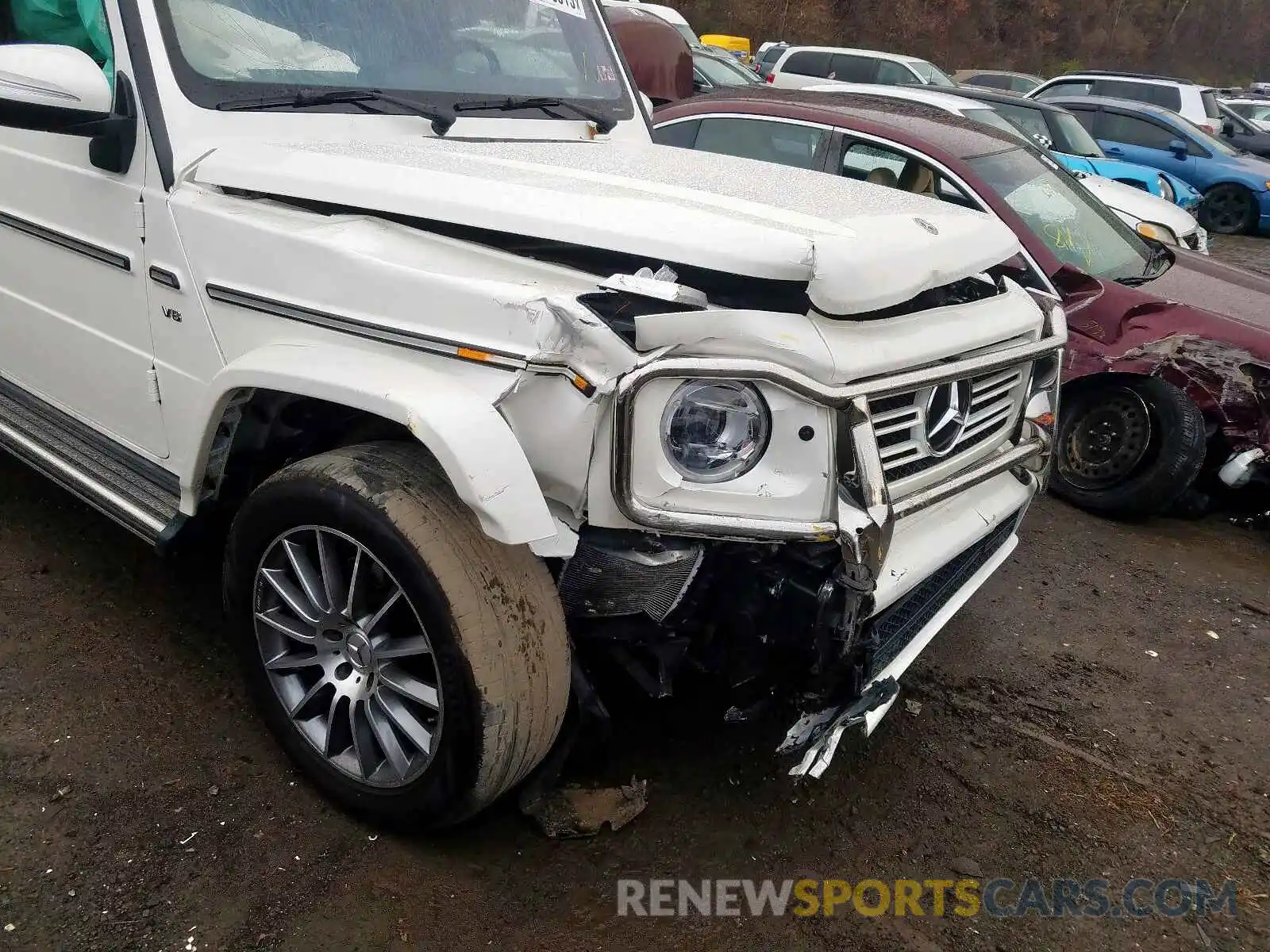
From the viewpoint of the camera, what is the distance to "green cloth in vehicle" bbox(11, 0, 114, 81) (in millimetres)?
2547

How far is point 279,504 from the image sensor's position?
2197mm

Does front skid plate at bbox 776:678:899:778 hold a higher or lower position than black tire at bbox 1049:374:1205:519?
higher

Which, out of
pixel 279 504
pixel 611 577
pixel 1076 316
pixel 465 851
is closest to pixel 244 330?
pixel 279 504

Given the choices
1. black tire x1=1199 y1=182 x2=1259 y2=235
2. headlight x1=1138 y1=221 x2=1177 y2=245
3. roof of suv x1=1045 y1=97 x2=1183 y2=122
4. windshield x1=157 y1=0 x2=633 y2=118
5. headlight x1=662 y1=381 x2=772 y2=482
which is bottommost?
black tire x1=1199 y1=182 x2=1259 y2=235

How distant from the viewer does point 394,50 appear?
2.80 meters

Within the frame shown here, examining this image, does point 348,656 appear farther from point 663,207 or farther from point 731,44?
point 731,44

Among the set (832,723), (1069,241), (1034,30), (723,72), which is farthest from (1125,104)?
(1034,30)

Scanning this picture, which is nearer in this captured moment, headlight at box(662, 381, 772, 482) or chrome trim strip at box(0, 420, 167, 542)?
headlight at box(662, 381, 772, 482)

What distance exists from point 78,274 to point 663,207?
1.78 m

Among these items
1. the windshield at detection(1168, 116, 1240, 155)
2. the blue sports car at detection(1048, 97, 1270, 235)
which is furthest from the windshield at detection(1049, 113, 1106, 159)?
the windshield at detection(1168, 116, 1240, 155)

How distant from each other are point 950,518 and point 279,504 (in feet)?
5.18

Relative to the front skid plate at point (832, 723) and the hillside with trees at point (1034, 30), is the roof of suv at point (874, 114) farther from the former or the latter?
the hillside with trees at point (1034, 30)

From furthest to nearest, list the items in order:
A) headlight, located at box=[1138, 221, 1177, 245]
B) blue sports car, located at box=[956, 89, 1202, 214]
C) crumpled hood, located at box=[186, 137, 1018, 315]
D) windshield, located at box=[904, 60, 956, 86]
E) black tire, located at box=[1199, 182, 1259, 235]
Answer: windshield, located at box=[904, 60, 956, 86], black tire, located at box=[1199, 182, 1259, 235], blue sports car, located at box=[956, 89, 1202, 214], headlight, located at box=[1138, 221, 1177, 245], crumpled hood, located at box=[186, 137, 1018, 315]

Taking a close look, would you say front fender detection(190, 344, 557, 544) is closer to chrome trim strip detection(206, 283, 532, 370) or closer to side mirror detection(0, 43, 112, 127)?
chrome trim strip detection(206, 283, 532, 370)
